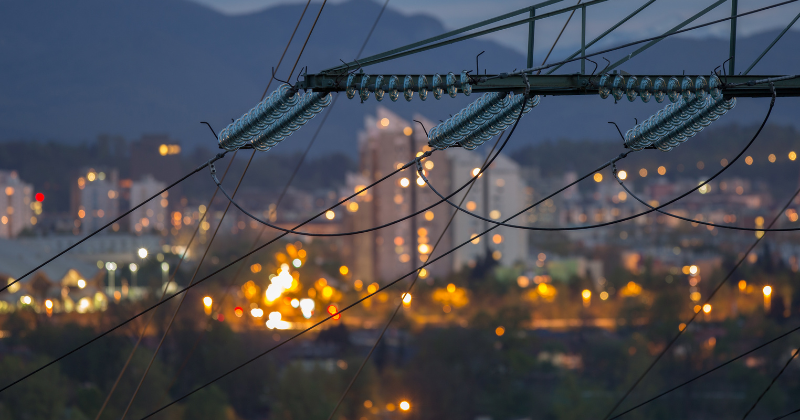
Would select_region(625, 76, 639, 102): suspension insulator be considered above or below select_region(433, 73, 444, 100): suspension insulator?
above

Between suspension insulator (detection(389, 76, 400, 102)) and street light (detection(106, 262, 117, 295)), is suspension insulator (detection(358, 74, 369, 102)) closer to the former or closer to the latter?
suspension insulator (detection(389, 76, 400, 102))

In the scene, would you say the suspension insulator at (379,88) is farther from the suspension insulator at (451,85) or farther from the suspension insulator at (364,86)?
the suspension insulator at (451,85)

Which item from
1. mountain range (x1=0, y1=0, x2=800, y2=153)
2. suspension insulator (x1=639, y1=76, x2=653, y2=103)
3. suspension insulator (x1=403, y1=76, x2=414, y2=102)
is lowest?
suspension insulator (x1=403, y1=76, x2=414, y2=102)

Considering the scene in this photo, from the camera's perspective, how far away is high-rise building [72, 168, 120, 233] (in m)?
58.8

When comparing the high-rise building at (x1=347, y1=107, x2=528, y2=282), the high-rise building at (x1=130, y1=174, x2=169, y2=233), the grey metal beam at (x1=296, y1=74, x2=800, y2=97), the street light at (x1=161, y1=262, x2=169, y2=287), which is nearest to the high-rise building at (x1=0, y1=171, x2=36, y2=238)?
the high-rise building at (x1=130, y1=174, x2=169, y2=233)

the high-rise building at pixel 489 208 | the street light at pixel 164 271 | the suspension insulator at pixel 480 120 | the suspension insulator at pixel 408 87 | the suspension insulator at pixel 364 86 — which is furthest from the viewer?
the high-rise building at pixel 489 208

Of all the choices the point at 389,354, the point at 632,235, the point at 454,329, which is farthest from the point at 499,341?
the point at 632,235

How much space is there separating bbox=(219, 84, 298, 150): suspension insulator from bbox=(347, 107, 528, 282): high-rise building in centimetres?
4171

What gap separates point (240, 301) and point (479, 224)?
630 inches

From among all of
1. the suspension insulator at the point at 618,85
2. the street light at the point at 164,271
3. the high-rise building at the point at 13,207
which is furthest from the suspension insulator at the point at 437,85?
the high-rise building at the point at 13,207

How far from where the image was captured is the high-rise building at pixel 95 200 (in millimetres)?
58812

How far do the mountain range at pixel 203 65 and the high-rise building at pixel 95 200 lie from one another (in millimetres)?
16175

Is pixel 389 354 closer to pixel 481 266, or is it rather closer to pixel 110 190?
pixel 481 266

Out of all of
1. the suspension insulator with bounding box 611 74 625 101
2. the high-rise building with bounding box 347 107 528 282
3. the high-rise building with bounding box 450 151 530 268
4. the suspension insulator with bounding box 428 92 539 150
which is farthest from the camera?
the high-rise building with bounding box 450 151 530 268
